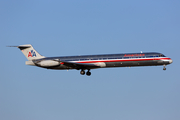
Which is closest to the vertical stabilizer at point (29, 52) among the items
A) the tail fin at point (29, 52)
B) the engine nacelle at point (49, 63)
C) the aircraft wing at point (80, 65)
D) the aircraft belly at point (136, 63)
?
the tail fin at point (29, 52)

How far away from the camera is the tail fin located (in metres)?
67.2

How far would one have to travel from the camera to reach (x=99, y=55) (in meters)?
60.5

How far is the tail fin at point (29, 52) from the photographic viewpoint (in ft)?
221

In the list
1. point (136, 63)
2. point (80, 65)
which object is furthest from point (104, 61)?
point (136, 63)

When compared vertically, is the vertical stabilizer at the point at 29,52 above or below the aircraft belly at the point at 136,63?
above

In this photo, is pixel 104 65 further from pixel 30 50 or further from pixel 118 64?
pixel 30 50

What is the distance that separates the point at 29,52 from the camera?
6769 centimetres

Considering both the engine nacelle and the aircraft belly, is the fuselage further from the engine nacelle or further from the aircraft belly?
the engine nacelle

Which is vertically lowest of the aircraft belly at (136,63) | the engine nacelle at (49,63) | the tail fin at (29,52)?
the aircraft belly at (136,63)

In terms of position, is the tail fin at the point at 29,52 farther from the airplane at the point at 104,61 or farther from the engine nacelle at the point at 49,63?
the engine nacelle at the point at 49,63

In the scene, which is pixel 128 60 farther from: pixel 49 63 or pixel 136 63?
pixel 49 63

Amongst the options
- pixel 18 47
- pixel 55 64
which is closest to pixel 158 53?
pixel 55 64

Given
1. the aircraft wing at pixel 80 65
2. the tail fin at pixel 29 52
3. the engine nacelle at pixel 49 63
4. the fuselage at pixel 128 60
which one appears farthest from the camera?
the tail fin at pixel 29 52

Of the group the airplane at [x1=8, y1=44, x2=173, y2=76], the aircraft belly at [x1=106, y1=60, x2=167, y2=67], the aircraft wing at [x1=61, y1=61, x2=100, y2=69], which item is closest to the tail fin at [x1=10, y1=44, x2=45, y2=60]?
the airplane at [x1=8, y1=44, x2=173, y2=76]
